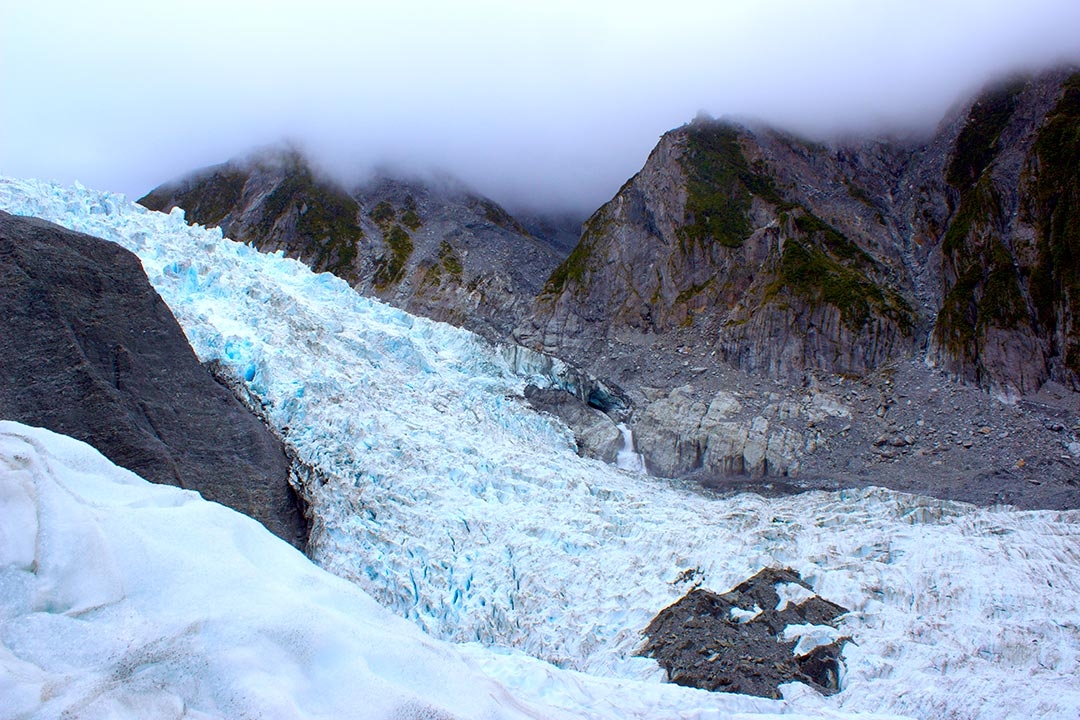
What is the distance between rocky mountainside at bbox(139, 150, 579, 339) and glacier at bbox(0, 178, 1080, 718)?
20.2 metres

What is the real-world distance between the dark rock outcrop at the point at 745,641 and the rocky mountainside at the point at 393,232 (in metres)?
25.9

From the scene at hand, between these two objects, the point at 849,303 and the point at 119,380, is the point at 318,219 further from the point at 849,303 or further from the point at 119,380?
the point at 119,380

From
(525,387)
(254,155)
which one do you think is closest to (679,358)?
(525,387)

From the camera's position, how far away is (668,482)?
18.5 m

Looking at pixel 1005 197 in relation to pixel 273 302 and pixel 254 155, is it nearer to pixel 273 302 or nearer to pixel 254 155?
pixel 273 302

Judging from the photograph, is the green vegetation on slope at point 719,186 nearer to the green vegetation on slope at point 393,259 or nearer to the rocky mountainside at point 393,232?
the rocky mountainside at point 393,232

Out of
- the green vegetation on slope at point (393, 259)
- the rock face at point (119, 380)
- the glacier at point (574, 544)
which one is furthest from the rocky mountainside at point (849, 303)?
the green vegetation on slope at point (393, 259)

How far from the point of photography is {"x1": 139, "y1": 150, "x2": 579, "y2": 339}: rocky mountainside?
4416 cm

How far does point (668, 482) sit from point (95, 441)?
43.3 ft

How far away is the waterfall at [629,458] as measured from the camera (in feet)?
66.8

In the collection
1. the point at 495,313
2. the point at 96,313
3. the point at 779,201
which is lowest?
the point at 495,313

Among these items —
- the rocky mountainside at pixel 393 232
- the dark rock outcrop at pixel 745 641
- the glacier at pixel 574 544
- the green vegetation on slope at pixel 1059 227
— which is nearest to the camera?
the dark rock outcrop at pixel 745 641

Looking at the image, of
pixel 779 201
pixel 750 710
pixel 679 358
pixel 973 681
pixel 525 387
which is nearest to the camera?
pixel 750 710

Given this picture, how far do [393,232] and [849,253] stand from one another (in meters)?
35.8
